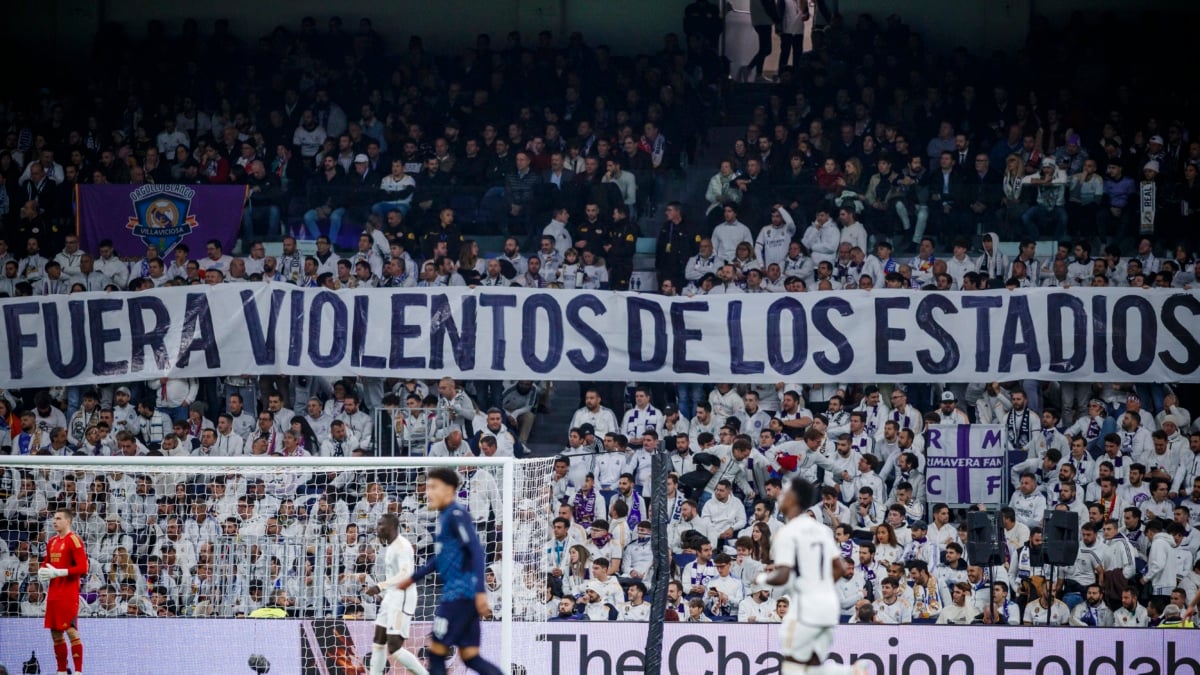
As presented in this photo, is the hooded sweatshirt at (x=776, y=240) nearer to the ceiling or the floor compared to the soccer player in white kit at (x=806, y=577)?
nearer to the ceiling

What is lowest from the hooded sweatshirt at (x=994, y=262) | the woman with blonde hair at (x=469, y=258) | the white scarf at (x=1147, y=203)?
the hooded sweatshirt at (x=994, y=262)

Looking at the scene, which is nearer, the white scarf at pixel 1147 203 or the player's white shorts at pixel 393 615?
the player's white shorts at pixel 393 615

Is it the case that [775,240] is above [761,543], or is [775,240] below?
above

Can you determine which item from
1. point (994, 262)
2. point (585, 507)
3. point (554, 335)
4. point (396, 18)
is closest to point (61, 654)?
point (585, 507)

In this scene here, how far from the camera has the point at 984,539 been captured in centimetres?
1431

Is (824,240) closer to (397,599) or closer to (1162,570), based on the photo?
(1162,570)

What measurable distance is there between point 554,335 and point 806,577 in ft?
28.3

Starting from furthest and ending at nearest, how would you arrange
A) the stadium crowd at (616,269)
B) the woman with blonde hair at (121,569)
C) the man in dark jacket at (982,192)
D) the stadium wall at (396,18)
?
the stadium wall at (396,18) < the man in dark jacket at (982,192) < the stadium crowd at (616,269) < the woman with blonde hair at (121,569)

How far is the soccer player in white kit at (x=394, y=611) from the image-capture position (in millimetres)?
11867

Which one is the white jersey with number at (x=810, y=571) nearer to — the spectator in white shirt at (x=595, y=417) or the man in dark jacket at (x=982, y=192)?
the spectator in white shirt at (x=595, y=417)

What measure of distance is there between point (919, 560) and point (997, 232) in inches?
199

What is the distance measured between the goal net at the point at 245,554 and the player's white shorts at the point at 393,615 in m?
1.24

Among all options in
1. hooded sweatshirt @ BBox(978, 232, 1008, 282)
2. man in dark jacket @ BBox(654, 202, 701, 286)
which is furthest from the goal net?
hooded sweatshirt @ BBox(978, 232, 1008, 282)

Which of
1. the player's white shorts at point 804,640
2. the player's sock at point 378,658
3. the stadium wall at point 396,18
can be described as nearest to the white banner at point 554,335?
the player's sock at point 378,658
